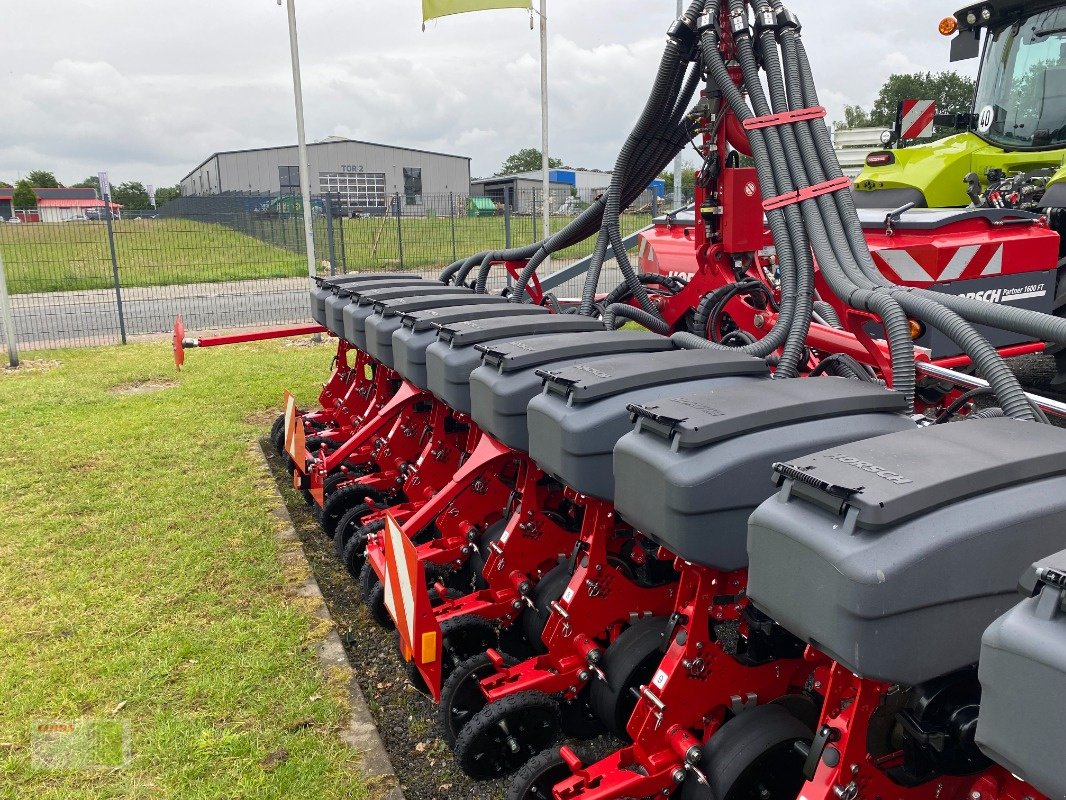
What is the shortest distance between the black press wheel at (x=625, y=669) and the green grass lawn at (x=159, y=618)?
0.79 m

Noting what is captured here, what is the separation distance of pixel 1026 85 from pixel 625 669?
5220 mm

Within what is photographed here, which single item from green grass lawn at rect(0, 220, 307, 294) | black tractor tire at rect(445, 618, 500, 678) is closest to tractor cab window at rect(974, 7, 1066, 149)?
black tractor tire at rect(445, 618, 500, 678)

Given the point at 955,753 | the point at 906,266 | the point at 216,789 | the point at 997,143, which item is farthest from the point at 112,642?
the point at 997,143

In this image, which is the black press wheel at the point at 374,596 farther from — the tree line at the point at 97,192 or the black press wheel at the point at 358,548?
the tree line at the point at 97,192

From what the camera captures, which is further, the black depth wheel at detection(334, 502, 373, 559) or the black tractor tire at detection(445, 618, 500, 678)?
the black depth wheel at detection(334, 502, 373, 559)

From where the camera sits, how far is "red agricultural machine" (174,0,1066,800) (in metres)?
1.34

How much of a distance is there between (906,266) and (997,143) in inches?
96.6

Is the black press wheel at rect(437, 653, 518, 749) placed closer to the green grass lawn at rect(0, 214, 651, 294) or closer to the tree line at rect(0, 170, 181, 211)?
the green grass lawn at rect(0, 214, 651, 294)

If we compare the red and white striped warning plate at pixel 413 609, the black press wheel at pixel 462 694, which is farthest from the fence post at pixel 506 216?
the black press wheel at pixel 462 694

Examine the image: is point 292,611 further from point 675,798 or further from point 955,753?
point 955,753

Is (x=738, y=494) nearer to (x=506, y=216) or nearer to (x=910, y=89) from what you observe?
(x=506, y=216)

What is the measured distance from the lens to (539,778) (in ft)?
7.07

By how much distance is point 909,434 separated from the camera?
158 centimetres

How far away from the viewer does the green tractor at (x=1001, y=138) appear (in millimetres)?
5363
